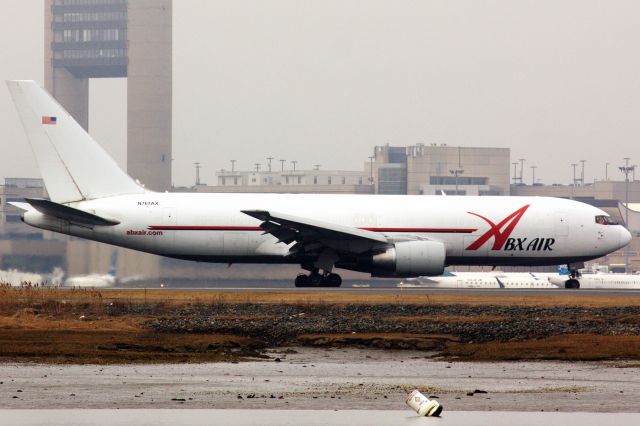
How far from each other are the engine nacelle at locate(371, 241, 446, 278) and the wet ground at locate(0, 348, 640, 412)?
65.1 ft

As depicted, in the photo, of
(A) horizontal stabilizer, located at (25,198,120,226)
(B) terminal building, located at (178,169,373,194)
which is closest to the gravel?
(A) horizontal stabilizer, located at (25,198,120,226)

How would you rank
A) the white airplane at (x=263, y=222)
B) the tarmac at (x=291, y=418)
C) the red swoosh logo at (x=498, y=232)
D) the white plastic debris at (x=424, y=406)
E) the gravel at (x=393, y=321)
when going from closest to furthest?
the tarmac at (x=291, y=418)
the white plastic debris at (x=424, y=406)
the gravel at (x=393, y=321)
the white airplane at (x=263, y=222)
the red swoosh logo at (x=498, y=232)

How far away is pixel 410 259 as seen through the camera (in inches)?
1737

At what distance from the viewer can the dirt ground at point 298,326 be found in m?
24.5

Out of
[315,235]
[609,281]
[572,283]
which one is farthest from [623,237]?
[609,281]

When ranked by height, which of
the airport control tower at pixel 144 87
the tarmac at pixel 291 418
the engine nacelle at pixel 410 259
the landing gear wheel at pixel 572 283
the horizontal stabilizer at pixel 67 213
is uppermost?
the airport control tower at pixel 144 87

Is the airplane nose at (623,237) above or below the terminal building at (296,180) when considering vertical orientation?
below

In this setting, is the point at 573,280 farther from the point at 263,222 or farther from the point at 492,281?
the point at 492,281

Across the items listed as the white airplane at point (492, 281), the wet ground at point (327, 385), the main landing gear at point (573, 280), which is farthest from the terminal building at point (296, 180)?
the wet ground at point (327, 385)

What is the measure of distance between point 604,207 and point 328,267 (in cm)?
12496

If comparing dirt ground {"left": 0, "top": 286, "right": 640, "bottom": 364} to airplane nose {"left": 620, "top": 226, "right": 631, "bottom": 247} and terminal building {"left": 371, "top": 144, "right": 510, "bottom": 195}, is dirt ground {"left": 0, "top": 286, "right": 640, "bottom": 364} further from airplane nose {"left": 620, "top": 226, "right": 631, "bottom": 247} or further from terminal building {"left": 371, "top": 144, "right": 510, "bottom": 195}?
terminal building {"left": 371, "top": 144, "right": 510, "bottom": 195}

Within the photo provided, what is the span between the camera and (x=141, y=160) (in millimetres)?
176750

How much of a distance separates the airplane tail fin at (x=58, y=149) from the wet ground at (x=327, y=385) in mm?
23543

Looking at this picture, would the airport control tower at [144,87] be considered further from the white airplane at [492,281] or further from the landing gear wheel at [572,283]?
the landing gear wheel at [572,283]
